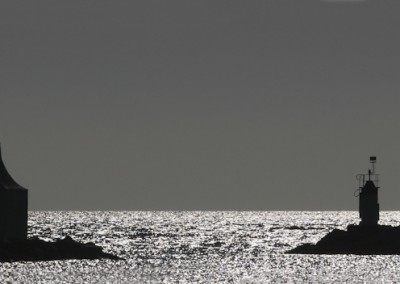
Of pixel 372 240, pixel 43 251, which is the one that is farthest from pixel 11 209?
pixel 372 240

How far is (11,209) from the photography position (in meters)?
88.8

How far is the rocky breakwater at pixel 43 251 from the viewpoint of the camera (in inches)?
3548

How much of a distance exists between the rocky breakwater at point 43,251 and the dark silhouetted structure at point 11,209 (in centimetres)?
64

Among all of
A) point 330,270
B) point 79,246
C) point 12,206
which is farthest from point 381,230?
point 12,206

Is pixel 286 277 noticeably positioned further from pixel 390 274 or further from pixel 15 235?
pixel 15 235

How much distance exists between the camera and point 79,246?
3858 inches

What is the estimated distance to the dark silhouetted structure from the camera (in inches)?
3482

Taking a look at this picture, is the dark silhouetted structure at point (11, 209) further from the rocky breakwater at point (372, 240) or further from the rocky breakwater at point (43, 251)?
the rocky breakwater at point (372, 240)

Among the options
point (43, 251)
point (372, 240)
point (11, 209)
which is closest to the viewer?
point (11, 209)

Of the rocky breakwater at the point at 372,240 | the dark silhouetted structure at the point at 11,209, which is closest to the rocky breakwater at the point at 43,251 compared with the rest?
the dark silhouetted structure at the point at 11,209

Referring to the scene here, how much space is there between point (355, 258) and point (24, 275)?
37708 mm

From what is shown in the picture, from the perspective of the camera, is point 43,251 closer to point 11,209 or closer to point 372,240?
point 11,209

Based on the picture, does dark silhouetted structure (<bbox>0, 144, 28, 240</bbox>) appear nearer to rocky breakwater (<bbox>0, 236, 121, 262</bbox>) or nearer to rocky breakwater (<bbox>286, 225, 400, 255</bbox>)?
rocky breakwater (<bbox>0, 236, 121, 262</bbox>)

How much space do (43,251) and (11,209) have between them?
19.0 ft
